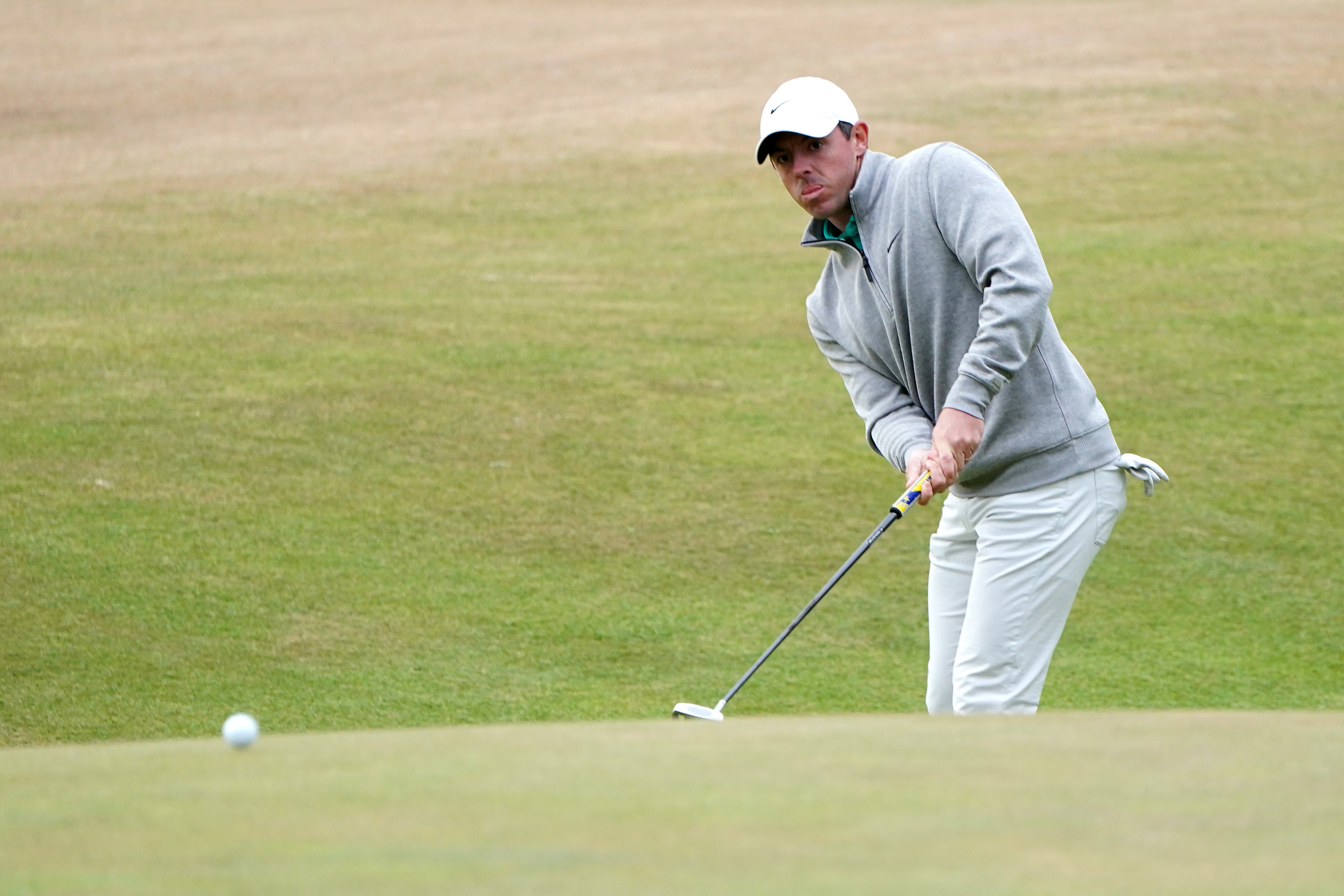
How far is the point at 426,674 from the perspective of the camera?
454 centimetres

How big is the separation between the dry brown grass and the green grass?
4.82 ft

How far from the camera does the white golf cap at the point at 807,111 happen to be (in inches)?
125

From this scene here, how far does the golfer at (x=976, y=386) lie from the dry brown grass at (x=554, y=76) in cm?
797

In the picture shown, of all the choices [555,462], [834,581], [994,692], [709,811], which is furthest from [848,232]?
[555,462]

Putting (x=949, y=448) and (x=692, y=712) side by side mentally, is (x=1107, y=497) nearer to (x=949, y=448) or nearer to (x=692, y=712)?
(x=949, y=448)

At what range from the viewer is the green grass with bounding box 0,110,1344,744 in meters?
4.58

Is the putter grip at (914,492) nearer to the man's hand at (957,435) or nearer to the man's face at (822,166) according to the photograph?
the man's hand at (957,435)

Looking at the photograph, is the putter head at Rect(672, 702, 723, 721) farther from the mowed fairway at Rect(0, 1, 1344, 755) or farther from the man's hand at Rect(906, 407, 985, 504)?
the mowed fairway at Rect(0, 1, 1344, 755)

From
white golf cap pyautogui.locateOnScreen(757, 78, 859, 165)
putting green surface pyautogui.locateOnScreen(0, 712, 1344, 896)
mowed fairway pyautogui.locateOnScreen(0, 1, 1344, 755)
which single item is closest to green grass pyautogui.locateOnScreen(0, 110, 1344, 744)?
mowed fairway pyautogui.locateOnScreen(0, 1, 1344, 755)

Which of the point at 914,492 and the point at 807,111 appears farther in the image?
the point at 807,111

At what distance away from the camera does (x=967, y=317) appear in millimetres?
3195

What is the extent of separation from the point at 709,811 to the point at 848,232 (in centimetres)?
184

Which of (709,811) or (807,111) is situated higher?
(807,111)

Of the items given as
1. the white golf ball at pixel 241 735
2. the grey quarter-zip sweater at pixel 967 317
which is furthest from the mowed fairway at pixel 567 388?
the white golf ball at pixel 241 735
